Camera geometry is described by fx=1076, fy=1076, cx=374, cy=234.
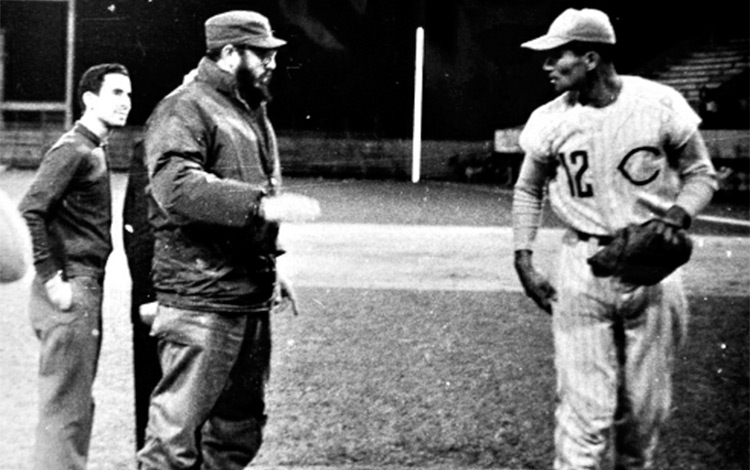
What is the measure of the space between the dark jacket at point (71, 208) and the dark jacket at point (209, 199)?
16.1 inches

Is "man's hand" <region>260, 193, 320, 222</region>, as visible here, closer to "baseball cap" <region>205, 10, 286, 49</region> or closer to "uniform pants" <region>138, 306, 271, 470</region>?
"uniform pants" <region>138, 306, 271, 470</region>

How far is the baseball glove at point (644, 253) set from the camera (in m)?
3.93

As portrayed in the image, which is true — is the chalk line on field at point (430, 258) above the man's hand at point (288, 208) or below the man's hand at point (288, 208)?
below

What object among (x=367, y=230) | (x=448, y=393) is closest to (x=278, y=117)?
(x=367, y=230)

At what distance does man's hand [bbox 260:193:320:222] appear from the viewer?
355cm

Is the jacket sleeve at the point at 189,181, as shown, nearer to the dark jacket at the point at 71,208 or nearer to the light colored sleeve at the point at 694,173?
the dark jacket at the point at 71,208

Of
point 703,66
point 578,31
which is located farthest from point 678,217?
point 703,66

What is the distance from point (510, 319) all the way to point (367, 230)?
18.4 ft

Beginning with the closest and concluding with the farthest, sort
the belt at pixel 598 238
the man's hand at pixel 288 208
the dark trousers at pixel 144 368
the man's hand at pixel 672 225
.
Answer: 1. the man's hand at pixel 288 208
2. the man's hand at pixel 672 225
3. the belt at pixel 598 238
4. the dark trousers at pixel 144 368

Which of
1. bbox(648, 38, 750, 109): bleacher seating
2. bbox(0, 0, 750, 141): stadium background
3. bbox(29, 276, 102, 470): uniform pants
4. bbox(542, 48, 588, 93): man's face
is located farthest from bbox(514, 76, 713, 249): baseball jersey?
bbox(648, 38, 750, 109): bleacher seating

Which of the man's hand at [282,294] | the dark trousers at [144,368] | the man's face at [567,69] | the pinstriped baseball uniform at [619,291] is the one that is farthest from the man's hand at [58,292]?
the man's face at [567,69]

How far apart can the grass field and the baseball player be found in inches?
44.2

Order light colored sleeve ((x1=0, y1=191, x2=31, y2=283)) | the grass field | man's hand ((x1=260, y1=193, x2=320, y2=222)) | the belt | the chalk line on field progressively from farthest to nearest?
the chalk line on field → the grass field → the belt → man's hand ((x1=260, y1=193, x2=320, y2=222)) → light colored sleeve ((x1=0, y1=191, x2=31, y2=283))

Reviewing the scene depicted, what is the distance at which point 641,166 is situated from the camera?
4086mm
